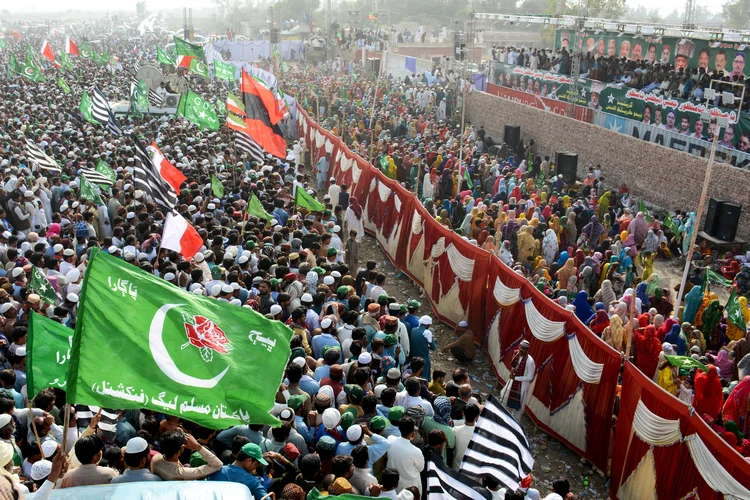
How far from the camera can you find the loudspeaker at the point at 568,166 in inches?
779

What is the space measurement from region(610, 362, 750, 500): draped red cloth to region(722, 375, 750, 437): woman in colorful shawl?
112 cm

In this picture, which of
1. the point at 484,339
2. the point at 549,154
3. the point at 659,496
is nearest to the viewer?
the point at 659,496

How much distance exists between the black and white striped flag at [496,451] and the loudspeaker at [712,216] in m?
10.9

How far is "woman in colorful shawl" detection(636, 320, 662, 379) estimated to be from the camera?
856 cm

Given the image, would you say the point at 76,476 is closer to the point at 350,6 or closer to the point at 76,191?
the point at 76,191

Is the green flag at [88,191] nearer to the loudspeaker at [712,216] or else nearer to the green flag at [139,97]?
the green flag at [139,97]

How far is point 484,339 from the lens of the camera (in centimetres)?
1028

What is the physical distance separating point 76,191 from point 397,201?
5736 millimetres

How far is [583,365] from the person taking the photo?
769 cm

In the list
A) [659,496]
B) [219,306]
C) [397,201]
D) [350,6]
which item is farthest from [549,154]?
[350,6]

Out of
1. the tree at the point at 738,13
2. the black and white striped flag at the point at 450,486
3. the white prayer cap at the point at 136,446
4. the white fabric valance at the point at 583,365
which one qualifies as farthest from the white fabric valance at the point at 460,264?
the tree at the point at 738,13

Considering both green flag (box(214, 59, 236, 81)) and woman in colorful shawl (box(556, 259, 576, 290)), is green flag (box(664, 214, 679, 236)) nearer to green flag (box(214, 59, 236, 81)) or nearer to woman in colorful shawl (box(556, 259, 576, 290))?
woman in colorful shawl (box(556, 259, 576, 290))

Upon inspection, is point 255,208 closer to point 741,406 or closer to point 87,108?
point 741,406

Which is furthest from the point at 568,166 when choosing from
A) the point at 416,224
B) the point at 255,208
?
the point at 255,208
